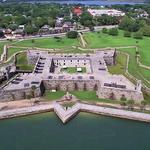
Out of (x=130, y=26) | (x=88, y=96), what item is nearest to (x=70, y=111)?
(x=88, y=96)

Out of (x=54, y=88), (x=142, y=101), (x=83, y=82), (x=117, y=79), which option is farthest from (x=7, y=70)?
(x=142, y=101)

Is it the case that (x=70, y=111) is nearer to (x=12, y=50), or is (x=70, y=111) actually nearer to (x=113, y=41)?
(x=12, y=50)

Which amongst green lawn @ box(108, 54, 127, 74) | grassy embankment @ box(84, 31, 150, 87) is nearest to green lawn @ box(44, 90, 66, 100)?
green lawn @ box(108, 54, 127, 74)

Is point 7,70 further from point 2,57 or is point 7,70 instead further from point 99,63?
point 99,63

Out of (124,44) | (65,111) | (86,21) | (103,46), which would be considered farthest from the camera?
(86,21)

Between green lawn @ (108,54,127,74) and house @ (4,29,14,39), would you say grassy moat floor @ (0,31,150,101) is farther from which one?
house @ (4,29,14,39)

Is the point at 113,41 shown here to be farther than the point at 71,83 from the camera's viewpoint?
Yes
